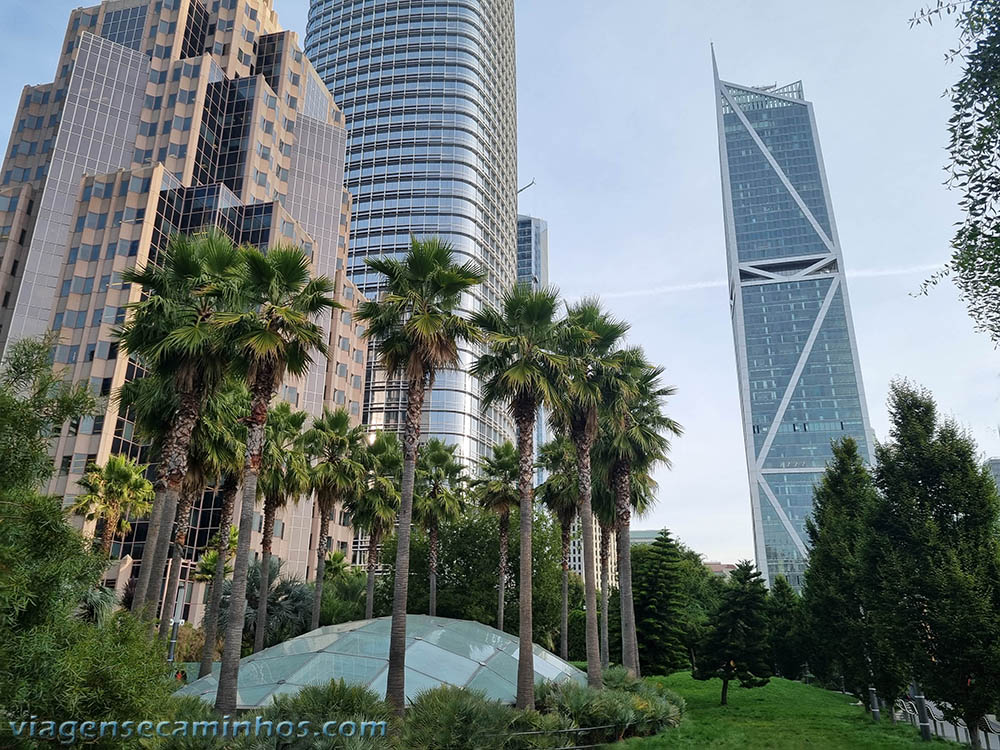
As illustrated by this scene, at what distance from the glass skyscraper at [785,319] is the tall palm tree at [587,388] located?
127286 mm

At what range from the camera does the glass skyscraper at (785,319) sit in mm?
148750

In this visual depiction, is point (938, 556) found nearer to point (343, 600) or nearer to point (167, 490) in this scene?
point (167, 490)

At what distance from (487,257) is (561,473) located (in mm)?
74330

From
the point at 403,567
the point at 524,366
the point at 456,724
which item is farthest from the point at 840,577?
the point at 456,724

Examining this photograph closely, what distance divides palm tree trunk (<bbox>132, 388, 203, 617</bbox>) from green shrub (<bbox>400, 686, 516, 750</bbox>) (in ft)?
23.6

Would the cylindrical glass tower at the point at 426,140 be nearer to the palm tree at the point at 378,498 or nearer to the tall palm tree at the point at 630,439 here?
the palm tree at the point at 378,498

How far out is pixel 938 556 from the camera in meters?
17.4

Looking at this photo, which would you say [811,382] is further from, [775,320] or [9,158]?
[9,158]

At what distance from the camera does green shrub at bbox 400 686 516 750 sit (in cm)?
1243

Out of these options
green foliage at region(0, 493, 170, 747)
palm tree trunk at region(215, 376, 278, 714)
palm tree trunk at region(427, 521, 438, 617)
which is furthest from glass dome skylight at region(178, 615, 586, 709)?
green foliage at region(0, 493, 170, 747)

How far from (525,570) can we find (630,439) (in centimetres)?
785

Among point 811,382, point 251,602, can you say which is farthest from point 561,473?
point 811,382

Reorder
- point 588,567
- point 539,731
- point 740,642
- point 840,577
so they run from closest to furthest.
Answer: point 539,731 < point 588,567 < point 840,577 < point 740,642

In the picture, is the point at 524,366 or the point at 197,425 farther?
the point at 524,366
